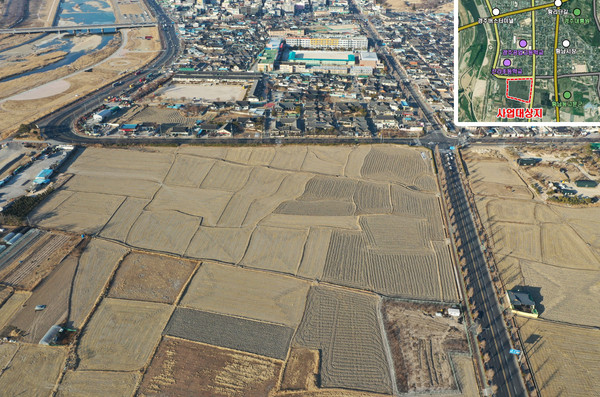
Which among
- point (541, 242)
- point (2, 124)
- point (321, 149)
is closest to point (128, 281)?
point (321, 149)

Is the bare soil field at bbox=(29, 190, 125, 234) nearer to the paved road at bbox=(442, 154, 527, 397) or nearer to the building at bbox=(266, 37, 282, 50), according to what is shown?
the paved road at bbox=(442, 154, 527, 397)

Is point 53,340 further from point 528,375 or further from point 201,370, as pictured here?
point 528,375

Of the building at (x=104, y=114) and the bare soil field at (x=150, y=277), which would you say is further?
the building at (x=104, y=114)

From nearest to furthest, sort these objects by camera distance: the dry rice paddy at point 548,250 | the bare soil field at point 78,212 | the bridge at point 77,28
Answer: the dry rice paddy at point 548,250, the bare soil field at point 78,212, the bridge at point 77,28

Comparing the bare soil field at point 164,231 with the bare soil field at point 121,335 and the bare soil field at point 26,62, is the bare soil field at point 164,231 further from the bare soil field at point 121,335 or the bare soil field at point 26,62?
the bare soil field at point 26,62

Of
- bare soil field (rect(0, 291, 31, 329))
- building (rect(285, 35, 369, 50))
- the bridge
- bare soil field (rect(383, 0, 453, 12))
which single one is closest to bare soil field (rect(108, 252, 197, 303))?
bare soil field (rect(0, 291, 31, 329))

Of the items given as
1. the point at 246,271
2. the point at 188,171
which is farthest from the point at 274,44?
the point at 246,271

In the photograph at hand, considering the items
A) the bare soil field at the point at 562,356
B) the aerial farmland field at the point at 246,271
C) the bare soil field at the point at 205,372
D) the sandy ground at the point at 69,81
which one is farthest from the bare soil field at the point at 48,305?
the sandy ground at the point at 69,81
